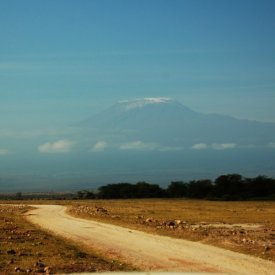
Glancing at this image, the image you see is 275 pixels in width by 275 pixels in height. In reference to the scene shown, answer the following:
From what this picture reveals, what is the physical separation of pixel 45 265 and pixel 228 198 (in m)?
72.5

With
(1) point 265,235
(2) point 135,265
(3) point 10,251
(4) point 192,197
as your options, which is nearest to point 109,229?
(1) point 265,235

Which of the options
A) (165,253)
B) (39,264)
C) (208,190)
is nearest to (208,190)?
(208,190)

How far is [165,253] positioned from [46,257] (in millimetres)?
4163

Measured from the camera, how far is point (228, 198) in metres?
89.6

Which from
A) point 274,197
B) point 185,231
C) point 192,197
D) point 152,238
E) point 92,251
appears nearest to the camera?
point 92,251

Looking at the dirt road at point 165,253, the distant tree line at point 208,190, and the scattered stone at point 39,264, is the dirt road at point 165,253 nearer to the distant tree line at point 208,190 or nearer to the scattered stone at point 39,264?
the scattered stone at point 39,264

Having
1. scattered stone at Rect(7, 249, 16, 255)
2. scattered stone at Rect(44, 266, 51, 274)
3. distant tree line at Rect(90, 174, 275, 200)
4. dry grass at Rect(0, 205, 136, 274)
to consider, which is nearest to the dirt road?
dry grass at Rect(0, 205, 136, 274)

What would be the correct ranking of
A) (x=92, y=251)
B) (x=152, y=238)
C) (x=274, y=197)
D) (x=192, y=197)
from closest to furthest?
1. (x=92, y=251)
2. (x=152, y=238)
3. (x=274, y=197)
4. (x=192, y=197)

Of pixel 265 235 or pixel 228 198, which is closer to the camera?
pixel 265 235

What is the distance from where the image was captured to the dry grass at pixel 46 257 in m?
18.5

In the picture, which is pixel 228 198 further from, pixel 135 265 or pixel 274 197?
pixel 135 265

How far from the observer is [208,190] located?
99.4 meters

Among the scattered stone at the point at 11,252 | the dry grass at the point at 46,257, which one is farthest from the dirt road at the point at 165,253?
the scattered stone at the point at 11,252

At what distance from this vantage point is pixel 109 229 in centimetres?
3228
